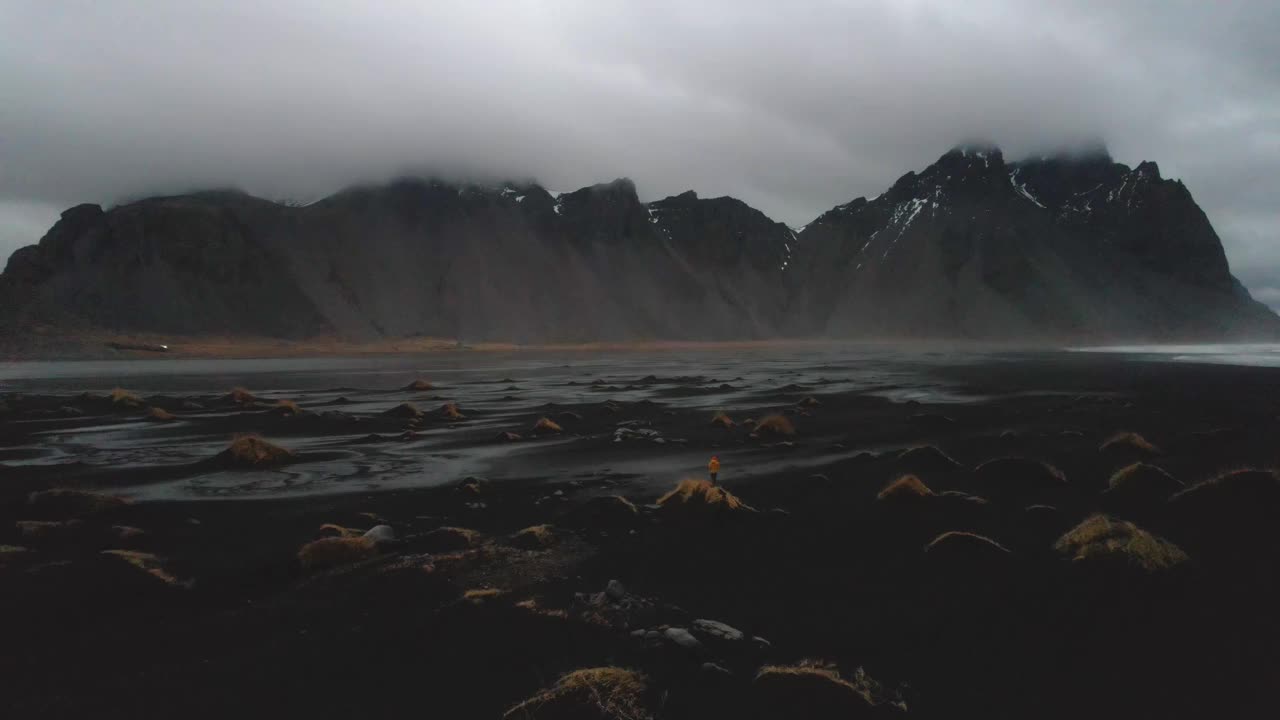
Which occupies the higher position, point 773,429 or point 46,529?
point 773,429

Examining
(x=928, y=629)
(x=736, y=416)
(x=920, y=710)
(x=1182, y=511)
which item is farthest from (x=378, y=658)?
(x=736, y=416)

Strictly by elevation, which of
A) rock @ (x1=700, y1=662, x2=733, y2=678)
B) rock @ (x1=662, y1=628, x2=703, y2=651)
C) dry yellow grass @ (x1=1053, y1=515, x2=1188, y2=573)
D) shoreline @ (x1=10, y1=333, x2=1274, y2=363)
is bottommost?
shoreline @ (x1=10, y1=333, x2=1274, y2=363)

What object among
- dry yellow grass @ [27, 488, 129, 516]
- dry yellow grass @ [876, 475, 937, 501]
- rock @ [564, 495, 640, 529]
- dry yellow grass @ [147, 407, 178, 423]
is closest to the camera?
rock @ [564, 495, 640, 529]

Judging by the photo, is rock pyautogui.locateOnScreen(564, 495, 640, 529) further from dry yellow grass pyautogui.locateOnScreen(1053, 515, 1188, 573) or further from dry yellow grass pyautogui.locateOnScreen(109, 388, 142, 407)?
dry yellow grass pyautogui.locateOnScreen(109, 388, 142, 407)

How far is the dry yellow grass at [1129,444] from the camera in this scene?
70.0 feet

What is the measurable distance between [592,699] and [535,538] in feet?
20.1

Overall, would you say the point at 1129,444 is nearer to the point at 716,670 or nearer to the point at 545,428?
the point at 716,670

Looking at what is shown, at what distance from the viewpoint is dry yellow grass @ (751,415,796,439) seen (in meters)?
27.1

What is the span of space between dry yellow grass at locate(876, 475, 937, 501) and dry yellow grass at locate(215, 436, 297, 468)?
19683 mm

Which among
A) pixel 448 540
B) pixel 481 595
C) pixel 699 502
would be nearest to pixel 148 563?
pixel 448 540

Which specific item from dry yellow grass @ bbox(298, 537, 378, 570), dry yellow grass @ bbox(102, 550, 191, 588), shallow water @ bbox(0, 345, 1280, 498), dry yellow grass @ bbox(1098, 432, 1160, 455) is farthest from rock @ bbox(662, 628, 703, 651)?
dry yellow grass @ bbox(1098, 432, 1160, 455)

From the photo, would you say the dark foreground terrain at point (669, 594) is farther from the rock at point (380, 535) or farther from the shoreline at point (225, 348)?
the shoreline at point (225, 348)

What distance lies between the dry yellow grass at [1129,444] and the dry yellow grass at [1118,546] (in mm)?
11430

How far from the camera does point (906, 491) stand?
1603cm
